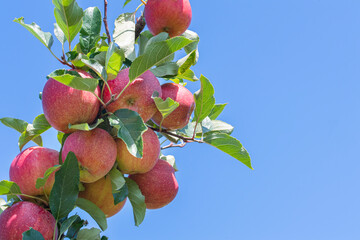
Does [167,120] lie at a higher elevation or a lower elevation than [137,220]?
higher

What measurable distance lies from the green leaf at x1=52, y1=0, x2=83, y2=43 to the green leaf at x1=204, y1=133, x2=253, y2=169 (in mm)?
794

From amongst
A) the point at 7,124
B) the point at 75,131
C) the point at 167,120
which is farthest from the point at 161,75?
the point at 7,124

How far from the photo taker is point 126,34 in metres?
2.07

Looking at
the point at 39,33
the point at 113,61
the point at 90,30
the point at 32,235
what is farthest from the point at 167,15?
the point at 32,235

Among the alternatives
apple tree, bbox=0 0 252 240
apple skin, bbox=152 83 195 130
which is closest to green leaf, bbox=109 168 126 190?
apple tree, bbox=0 0 252 240

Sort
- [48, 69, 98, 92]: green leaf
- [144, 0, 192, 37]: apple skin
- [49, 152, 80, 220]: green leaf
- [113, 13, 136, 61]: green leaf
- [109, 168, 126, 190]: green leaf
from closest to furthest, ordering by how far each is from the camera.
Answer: [48, 69, 98, 92]: green leaf < [49, 152, 80, 220]: green leaf < [109, 168, 126, 190]: green leaf < [113, 13, 136, 61]: green leaf < [144, 0, 192, 37]: apple skin

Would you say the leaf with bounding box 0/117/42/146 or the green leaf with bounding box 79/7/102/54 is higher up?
the green leaf with bounding box 79/7/102/54

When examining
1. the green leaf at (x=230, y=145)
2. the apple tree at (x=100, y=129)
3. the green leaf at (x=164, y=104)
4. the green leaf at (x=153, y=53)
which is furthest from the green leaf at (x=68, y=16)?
the green leaf at (x=230, y=145)

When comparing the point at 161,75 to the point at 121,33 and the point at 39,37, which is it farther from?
the point at 39,37

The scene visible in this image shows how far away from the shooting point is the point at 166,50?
1.68 m

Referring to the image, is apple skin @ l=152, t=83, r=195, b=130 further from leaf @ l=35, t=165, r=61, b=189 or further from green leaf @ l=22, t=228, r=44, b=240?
green leaf @ l=22, t=228, r=44, b=240

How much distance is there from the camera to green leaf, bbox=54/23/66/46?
1.89 m

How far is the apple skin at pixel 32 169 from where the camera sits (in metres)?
1.79

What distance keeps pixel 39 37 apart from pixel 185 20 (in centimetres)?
78
